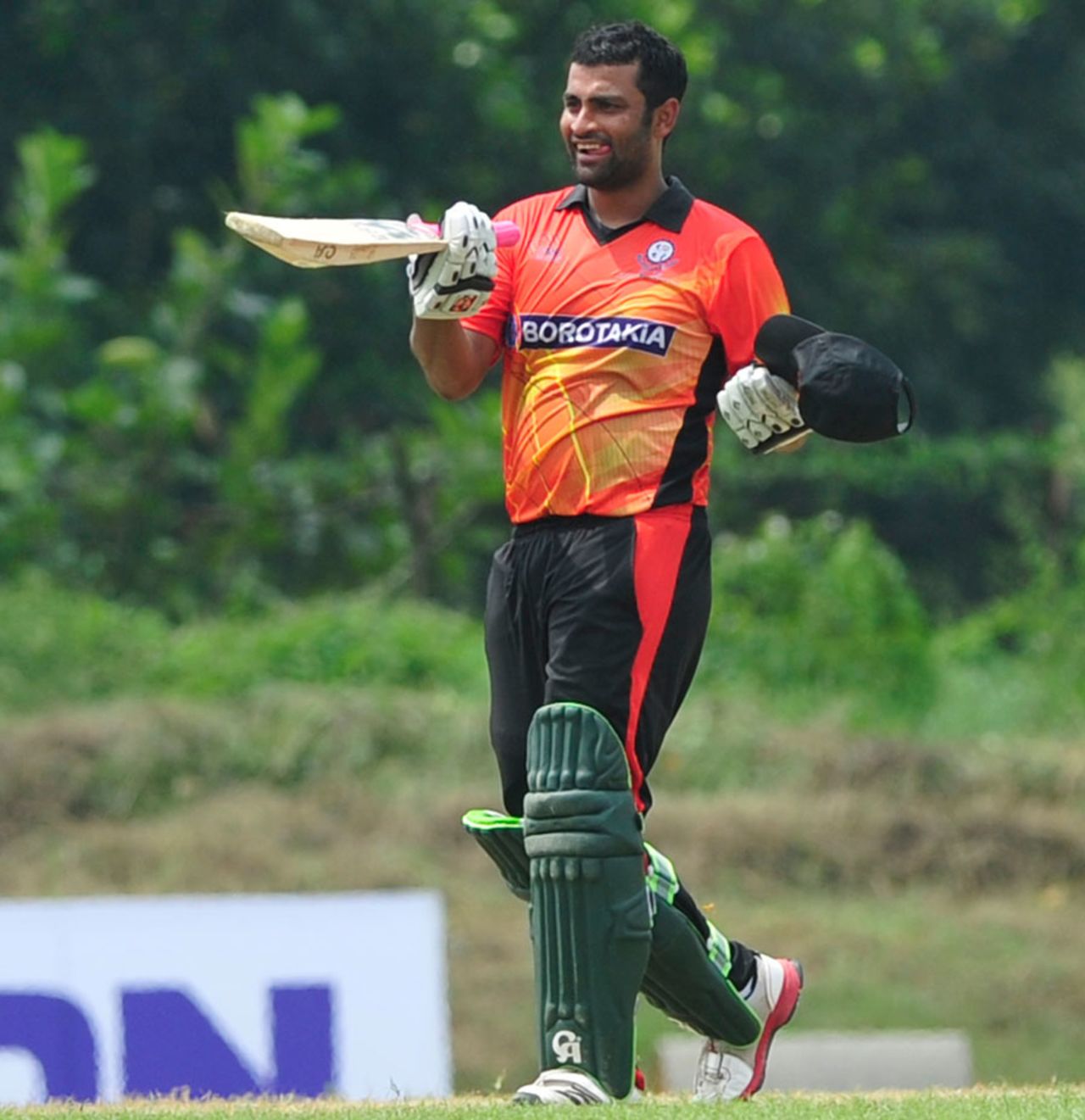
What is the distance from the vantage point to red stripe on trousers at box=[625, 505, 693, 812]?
5516 millimetres

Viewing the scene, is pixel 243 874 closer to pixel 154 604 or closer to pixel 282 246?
pixel 154 604

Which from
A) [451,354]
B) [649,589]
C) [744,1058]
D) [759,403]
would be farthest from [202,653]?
[759,403]

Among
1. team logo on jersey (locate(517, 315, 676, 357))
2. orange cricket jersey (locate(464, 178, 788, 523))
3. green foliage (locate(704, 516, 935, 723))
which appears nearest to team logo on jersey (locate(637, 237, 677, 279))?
orange cricket jersey (locate(464, 178, 788, 523))

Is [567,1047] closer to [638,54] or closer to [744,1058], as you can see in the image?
[744,1058]

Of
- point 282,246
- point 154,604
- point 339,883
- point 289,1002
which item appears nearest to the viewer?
point 282,246

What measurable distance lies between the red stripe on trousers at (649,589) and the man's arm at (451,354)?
0.47 m

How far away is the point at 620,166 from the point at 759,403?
580 mm

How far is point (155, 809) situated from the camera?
1401 centimetres

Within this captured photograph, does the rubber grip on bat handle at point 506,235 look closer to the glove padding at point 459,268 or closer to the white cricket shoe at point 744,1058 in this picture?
the glove padding at point 459,268

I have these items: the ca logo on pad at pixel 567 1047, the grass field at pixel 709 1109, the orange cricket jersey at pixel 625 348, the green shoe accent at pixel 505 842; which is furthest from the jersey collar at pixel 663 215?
the grass field at pixel 709 1109

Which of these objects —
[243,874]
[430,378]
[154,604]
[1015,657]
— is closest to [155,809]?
[243,874]

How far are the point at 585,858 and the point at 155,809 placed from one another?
29.3ft

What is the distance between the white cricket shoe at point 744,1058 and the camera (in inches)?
235

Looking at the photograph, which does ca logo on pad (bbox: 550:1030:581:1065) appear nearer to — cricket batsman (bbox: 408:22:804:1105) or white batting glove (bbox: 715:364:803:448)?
cricket batsman (bbox: 408:22:804:1105)
